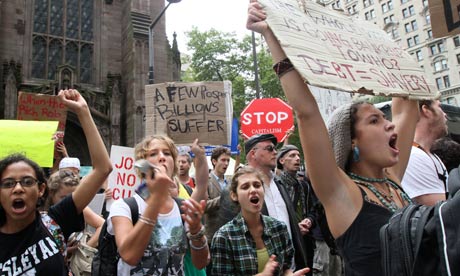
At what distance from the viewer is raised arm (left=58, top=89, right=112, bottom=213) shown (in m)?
2.74

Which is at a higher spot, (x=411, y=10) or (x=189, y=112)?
(x=411, y=10)

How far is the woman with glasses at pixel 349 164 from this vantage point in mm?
1799

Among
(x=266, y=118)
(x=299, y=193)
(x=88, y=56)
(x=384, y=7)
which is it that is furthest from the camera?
(x=384, y=7)

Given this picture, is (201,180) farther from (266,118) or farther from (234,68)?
(234,68)

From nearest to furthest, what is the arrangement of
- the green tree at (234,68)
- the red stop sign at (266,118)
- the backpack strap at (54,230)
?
1. the backpack strap at (54,230)
2. the red stop sign at (266,118)
3. the green tree at (234,68)

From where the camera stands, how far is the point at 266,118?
9469 millimetres

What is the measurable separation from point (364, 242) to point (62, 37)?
2055 cm

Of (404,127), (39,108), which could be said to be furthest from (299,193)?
(39,108)

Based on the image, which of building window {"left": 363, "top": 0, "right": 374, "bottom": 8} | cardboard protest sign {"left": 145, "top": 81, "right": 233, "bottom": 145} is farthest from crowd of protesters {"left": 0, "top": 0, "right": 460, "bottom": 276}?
building window {"left": 363, "top": 0, "right": 374, "bottom": 8}

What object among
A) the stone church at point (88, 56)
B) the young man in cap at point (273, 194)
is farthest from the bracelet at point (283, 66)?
the stone church at point (88, 56)

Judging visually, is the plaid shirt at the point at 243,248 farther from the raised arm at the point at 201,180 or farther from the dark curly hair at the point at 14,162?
the dark curly hair at the point at 14,162

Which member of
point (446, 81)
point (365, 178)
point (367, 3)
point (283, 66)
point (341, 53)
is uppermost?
point (367, 3)

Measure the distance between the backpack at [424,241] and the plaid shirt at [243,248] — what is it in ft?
5.49

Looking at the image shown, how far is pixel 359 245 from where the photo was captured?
5.80ft
